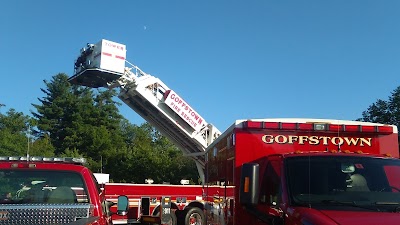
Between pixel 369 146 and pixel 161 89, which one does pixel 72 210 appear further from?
pixel 161 89

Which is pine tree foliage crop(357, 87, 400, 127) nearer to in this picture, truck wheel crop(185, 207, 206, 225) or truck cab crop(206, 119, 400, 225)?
truck wheel crop(185, 207, 206, 225)

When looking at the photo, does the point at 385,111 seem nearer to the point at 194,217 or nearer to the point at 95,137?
the point at 194,217

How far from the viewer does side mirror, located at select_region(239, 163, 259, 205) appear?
5020mm

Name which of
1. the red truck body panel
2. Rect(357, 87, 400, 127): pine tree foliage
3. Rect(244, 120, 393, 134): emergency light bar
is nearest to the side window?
Rect(244, 120, 393, 134): emergency light bar

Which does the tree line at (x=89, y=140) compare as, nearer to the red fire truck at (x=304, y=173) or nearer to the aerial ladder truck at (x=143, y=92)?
the aerial ladder truck at (x=143, y=92)

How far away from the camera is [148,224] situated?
695 inches

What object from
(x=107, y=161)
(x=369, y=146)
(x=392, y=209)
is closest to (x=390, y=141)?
(x=369, y=146)

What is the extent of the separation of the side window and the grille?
1.88m

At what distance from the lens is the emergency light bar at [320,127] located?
21.6ft

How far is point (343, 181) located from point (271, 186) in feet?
2.57

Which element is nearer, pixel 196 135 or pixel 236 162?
pixel 236 162

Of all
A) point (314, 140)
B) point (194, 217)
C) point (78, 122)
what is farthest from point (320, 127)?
point (78, 122)

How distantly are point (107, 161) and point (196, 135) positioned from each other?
70.8ft

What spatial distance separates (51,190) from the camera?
5.17 metres
